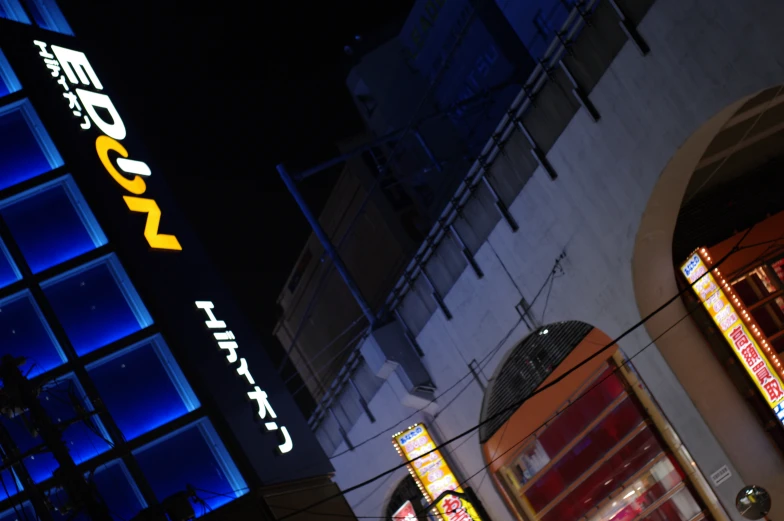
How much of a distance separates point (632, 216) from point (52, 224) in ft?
36.5

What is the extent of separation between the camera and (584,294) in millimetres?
18375

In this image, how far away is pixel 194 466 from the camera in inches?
597

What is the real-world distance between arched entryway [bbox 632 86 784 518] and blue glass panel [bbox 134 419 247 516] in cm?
861

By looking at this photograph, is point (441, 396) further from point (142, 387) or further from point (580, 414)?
point (142, 387)

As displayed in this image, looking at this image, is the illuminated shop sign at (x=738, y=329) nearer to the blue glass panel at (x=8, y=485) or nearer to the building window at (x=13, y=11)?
the blue glass panel at (x=8, y=485)

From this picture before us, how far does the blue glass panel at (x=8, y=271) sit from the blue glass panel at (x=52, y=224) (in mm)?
285

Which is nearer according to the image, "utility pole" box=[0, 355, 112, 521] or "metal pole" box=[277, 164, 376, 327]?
"utility pole" box=[0, 355, 112, 521]

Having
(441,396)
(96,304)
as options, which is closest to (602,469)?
(441,396)

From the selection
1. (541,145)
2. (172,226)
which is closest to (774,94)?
(541,145)

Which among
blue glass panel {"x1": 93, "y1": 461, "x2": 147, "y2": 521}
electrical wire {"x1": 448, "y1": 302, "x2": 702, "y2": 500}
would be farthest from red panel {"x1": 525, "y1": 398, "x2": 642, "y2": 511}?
blue glass panel {"x1": 93, "y1": 461, "x2": 147, "y2": 521}

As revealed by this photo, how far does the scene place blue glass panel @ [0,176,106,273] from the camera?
15.7m

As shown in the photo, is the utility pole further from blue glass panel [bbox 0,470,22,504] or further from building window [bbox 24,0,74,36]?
building window [bbox 24,0,74,36]

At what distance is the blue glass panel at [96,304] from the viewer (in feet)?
50.5

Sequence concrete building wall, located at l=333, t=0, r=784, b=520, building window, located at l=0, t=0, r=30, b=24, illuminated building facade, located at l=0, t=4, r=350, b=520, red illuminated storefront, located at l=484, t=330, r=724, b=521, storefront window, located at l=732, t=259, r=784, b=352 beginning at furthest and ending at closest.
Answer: red illuminated storefront, located at l=484, t=330, r=724, b=521
storefront window, located at l=732, t=259, r=784, b=352
building window, located at l=0, t=0, r=30, b=24
illuminated building facade, located at l=0, t=4, r=350, b=520
concrete building wall, located at l=333, t=0, r=784, b=520
